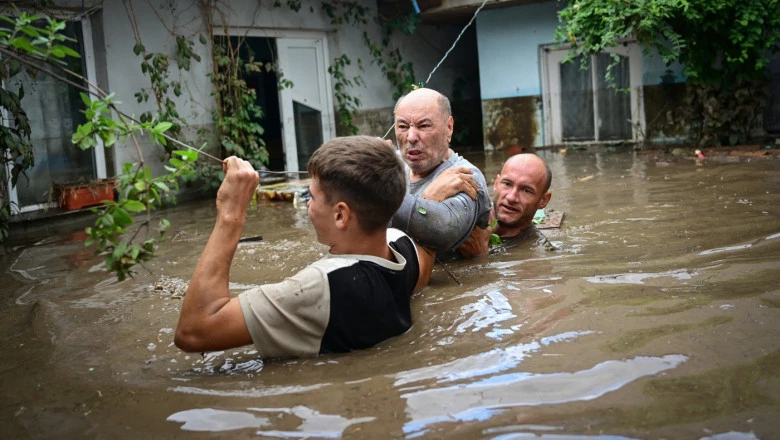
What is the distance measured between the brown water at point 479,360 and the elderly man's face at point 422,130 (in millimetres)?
686

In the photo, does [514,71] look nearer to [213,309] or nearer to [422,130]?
[422,130]

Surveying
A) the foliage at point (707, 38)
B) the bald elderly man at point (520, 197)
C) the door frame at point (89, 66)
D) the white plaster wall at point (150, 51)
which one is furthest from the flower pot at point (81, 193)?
the foliage at point (707, 38)

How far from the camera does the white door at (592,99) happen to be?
1343 centimetres

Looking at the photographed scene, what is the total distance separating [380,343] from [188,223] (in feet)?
17.2

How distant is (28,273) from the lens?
18.1ft

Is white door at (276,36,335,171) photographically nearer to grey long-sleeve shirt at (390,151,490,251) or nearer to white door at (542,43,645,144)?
white door at (542,43,645,144)

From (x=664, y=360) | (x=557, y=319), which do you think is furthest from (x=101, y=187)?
(x=664, y=360)

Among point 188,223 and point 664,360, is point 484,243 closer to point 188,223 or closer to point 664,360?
point 664,360

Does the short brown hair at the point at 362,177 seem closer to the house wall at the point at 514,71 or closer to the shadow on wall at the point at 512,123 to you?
the shadow on wall at the point at 512,123

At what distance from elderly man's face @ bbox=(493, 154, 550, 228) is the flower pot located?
5004 millimetres

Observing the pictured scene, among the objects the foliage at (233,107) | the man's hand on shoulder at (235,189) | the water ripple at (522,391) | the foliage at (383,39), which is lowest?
the water ripple at (522,391)

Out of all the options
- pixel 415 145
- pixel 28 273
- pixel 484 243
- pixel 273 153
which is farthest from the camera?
pixel 273 153

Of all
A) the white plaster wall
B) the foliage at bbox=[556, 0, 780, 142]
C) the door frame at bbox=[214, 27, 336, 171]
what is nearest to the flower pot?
the white plaster wall

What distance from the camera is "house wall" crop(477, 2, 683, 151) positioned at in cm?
1392
